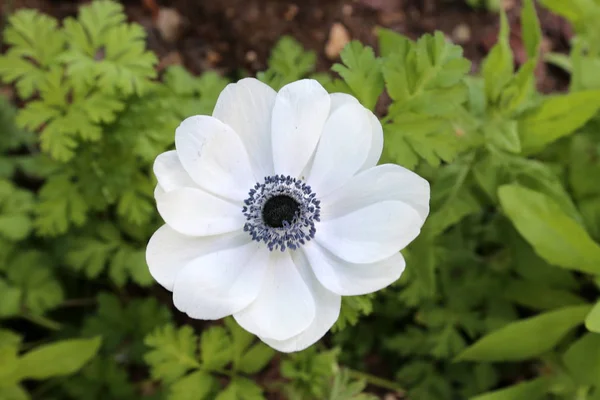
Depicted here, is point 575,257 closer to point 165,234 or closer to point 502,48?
point 502,48

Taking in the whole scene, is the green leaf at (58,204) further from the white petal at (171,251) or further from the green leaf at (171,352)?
the white petal at (171,251)

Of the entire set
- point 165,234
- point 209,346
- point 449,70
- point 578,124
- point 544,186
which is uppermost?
point 449,70

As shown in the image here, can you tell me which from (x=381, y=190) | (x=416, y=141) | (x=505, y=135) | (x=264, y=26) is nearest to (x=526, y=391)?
(x=505, y=135)

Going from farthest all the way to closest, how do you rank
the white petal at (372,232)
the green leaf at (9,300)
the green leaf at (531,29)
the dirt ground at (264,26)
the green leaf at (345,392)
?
the dirt ground at (264,26), the green leaf at (9,300), the green leaf at (531,29), the green leaf at (345,392), the white petal at (372,232)

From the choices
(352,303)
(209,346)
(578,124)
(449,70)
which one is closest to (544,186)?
(578,124)

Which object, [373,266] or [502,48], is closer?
[373,266]

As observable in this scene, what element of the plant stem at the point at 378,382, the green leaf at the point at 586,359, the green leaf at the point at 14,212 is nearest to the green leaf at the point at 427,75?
the green leaf at the point at 586,359

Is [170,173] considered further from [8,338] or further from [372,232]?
[8,338]
